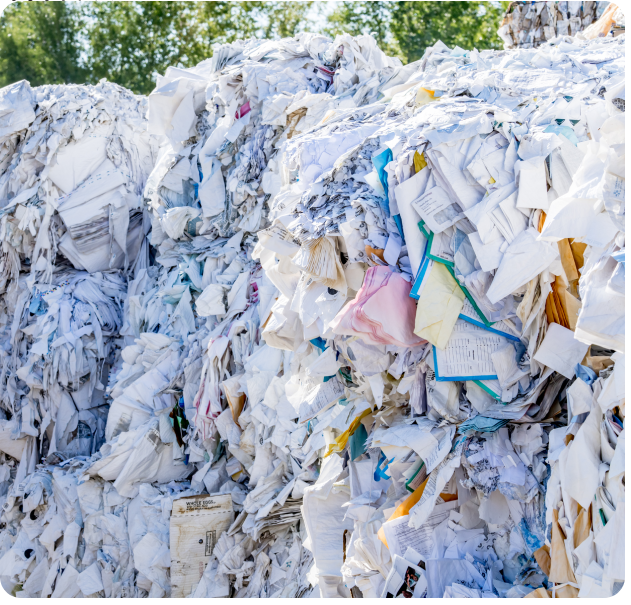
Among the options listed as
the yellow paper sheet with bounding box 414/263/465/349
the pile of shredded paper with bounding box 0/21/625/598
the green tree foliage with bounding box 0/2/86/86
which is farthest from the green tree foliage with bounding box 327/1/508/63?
the yellow paper sheet with bounding box 414/263/465/349

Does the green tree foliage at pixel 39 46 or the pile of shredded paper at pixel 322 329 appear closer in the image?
the pile of shredded paper at pixel 322 329

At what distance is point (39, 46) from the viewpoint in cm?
1232

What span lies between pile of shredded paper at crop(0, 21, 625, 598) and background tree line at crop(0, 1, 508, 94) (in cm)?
804

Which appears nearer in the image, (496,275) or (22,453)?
(496,275)

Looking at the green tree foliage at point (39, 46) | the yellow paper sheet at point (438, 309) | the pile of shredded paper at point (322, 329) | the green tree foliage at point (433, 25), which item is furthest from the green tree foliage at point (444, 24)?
the yellow paper sheet at point (438, 309)

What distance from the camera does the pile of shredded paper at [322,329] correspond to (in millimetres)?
2039

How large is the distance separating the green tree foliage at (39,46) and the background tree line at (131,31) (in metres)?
0.02

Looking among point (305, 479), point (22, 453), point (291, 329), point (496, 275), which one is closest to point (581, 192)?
point (496, 275)

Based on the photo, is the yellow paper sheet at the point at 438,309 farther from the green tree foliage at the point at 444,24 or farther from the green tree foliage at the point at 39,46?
the green tree foliage at the point at 39,46

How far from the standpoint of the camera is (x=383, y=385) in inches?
94.4

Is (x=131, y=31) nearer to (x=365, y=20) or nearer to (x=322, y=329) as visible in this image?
(x=365, y=20)

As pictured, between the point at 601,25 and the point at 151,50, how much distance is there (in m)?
10.3

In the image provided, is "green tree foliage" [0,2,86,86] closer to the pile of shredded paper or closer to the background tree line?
the background tree line

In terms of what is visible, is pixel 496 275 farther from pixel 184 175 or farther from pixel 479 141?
pixel 184 175
